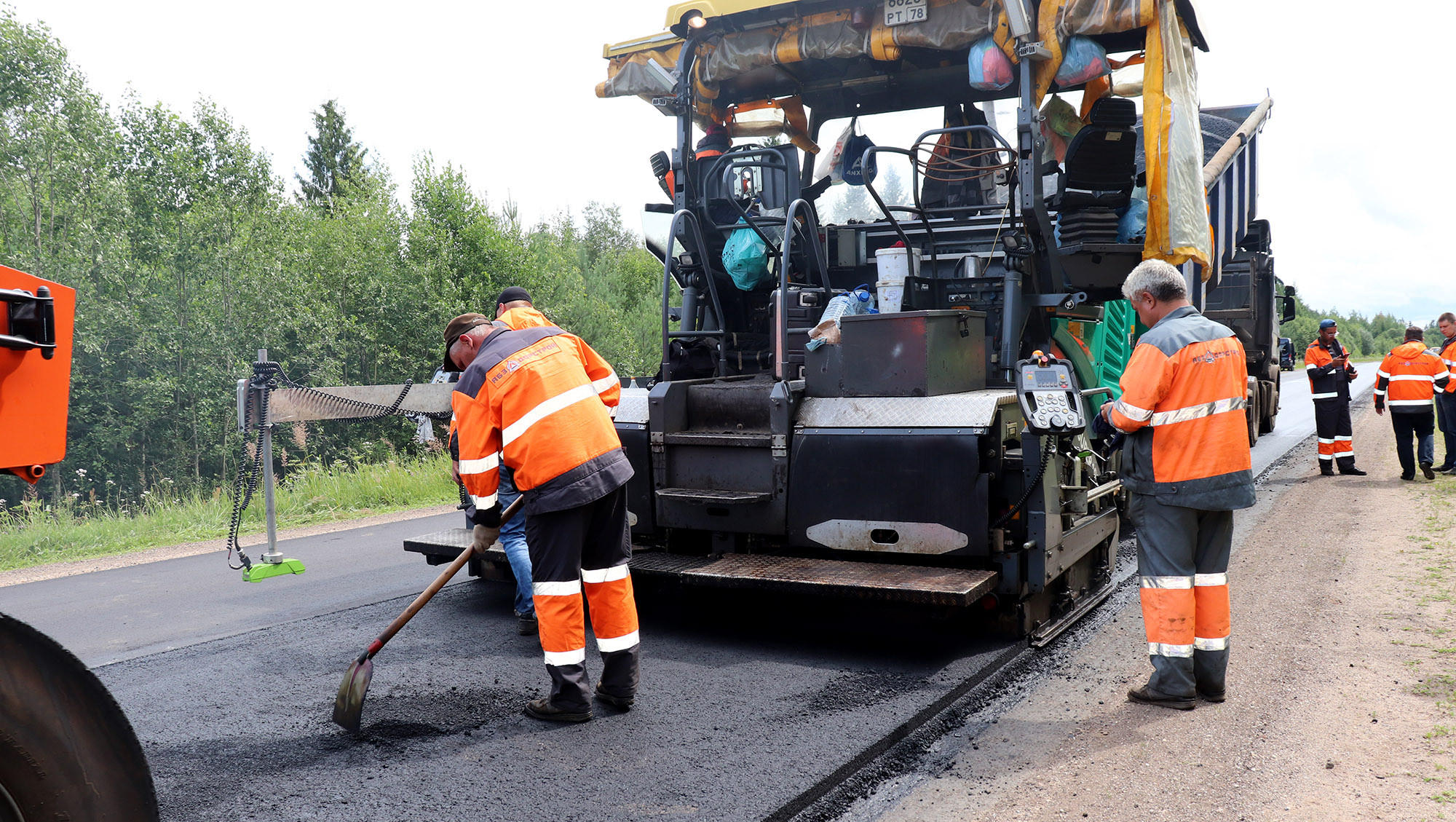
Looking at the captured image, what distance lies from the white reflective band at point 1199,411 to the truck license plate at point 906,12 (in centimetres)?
265

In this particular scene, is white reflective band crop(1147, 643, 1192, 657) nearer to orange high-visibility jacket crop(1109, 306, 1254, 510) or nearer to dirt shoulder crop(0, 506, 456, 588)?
orange high-visibility jacket crop(1109, 306, 1254, 510)

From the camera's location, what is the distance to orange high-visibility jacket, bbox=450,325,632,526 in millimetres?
3742

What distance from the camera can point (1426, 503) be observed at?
845cm

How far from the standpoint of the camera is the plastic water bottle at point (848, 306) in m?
5.32

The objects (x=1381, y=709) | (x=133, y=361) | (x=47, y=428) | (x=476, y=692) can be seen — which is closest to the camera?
(x=47, y=428)

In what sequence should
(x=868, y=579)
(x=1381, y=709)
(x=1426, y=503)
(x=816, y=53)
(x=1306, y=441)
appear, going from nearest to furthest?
(x=1381, y=709), (x=868, y=579), (x=816, y=53), (x=1426, y=503), (x=1306, y=441)

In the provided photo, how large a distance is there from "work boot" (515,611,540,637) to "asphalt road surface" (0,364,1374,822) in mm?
66

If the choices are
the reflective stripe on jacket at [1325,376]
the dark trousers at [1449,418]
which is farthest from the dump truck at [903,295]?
the dark trousers at [1449,418]

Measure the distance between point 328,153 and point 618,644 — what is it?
45.3 metres

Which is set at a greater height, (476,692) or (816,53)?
(816,53)

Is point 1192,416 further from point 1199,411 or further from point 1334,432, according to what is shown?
point 1334,432

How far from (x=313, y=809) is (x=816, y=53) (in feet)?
15.3

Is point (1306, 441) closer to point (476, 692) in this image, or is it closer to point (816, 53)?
point (816, 53)

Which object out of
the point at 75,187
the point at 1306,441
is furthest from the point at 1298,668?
the point at 75,187
